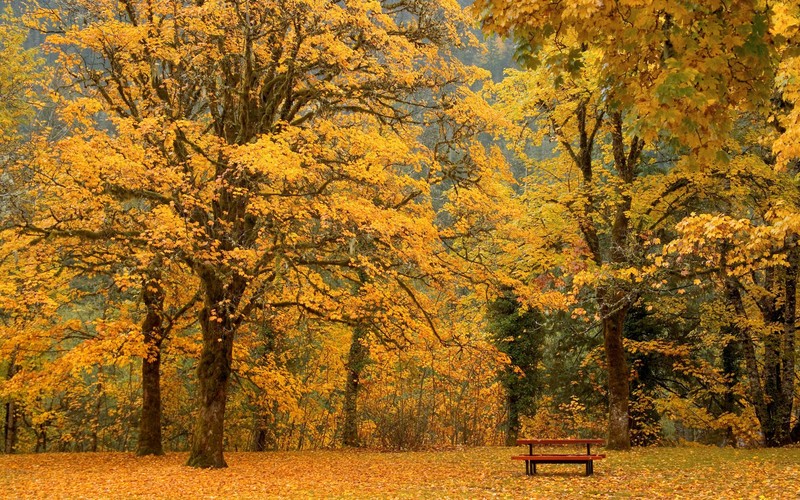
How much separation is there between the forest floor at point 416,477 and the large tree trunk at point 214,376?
1.44ft

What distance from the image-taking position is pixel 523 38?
5.05 meters

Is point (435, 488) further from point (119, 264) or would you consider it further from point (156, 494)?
point (119, 264)

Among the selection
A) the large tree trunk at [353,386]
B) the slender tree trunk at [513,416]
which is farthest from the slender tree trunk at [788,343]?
the large tree trunk at [353,386]

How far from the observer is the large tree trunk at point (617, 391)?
14406mm

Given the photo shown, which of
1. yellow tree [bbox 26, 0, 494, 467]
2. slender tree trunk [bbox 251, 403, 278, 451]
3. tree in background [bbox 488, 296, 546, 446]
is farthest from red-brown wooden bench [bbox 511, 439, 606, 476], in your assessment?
slender tree trunk [bbox 251, 403, 278, 451]

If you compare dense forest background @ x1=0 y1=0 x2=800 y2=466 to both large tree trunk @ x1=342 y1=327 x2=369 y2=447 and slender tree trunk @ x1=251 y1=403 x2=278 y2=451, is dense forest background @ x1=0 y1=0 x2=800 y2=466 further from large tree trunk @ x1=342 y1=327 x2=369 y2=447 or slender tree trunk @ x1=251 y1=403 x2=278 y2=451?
slender tree trunk @ x1=251 y1=403 x2=278 y2=451

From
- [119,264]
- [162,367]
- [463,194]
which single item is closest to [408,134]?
[463,194]

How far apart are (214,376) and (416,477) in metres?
4.55

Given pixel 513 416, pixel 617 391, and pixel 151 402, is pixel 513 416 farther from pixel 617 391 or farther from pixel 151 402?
pixel 151 402

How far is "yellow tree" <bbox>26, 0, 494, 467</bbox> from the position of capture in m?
11.3

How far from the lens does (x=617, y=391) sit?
1445 cm

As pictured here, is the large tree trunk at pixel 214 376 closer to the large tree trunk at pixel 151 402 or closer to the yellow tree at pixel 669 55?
the large tree trunk at pixel 151 402

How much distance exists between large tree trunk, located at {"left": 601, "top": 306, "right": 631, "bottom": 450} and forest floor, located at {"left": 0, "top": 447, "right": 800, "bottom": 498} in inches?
22.6

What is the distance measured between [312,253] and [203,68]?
4.32 m
